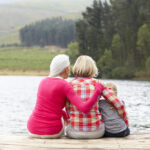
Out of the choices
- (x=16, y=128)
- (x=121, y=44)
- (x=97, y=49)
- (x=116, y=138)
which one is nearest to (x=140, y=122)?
(x=16, y=128)

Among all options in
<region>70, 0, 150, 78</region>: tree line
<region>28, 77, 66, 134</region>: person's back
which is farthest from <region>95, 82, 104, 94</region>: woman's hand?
<region>70, 0, 150, 78</region>: tree line

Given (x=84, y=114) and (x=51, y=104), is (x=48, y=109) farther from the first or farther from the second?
(x=84, y=114)

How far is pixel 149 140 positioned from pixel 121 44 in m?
68.6

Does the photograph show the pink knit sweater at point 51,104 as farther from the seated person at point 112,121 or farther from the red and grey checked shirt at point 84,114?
the seated person at point 112,121

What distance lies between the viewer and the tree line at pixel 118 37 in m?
66.4

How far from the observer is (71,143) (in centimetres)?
536

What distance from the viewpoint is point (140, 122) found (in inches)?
692

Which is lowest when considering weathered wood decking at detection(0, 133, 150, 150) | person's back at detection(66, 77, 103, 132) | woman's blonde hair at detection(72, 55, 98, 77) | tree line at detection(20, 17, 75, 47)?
weathered wood decking at detection(0, 133, 150, 150)

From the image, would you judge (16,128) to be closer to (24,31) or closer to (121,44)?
(121,44)

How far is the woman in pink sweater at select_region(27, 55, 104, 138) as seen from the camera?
5.67 meters

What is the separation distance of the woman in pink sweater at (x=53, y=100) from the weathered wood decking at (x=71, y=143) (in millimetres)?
207

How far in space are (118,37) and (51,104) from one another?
67.9m

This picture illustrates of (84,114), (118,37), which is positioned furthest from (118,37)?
(84,114)

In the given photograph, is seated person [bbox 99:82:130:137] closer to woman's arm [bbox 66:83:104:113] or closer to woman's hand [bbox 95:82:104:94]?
woman's hand [bbox 95:82:104:94]
